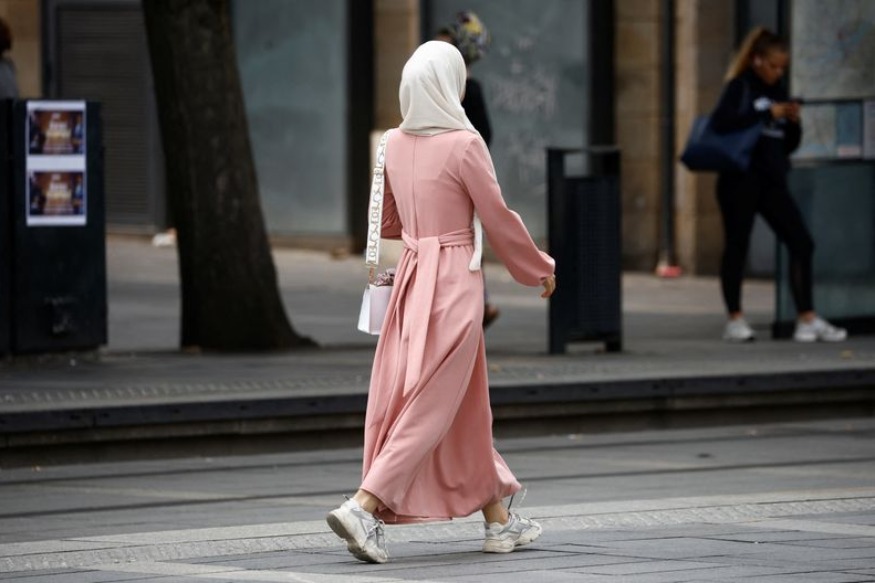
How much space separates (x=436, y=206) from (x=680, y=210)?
12.3m

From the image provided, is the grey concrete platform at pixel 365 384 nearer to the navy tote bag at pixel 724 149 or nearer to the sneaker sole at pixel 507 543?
the navy tote bag at pixel 724 149

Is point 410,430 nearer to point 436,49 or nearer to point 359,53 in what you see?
point 436,49

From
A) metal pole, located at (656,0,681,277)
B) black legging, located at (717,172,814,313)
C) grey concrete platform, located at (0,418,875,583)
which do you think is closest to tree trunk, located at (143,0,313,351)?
grey concrete platform, located at (0,418,875,583)

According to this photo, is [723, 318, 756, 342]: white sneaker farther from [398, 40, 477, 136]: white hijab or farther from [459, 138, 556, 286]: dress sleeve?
[398, 40, 477, 136]: white hijab

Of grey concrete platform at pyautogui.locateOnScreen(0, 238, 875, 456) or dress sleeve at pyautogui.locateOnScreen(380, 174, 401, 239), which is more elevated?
dress sleeve at pyautogui.locateOnScreen(380, 174, 401, 239)

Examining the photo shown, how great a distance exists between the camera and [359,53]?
69.2 feet

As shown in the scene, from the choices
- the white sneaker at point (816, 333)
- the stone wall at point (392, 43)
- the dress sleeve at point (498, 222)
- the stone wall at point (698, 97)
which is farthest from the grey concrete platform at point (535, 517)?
the stone wall at point (392, 43)

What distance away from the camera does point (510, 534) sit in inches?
294

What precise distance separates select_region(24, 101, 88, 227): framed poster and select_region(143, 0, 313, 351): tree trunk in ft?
2.89

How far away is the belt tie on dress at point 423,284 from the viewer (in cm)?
732

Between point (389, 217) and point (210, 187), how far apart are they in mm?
5890

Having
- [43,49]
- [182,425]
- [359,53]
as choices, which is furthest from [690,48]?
[182,425]

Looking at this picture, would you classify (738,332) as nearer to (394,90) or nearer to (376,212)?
(376,212)

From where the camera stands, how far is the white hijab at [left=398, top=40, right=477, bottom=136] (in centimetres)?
734
